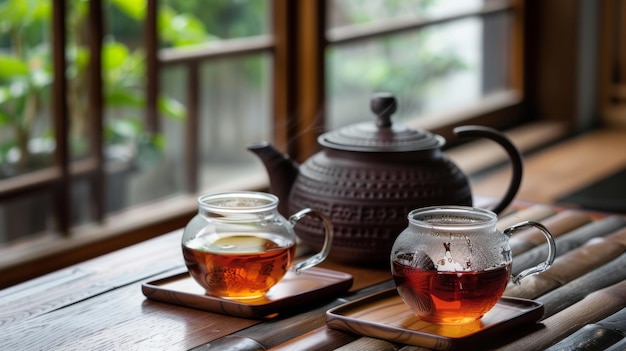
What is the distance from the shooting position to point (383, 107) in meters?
1.50

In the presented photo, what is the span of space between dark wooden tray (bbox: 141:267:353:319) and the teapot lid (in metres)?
0.20

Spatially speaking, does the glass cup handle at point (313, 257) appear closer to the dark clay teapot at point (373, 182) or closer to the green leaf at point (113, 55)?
the dark clay teapot at point (373, 182)

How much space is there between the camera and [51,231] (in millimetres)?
2680

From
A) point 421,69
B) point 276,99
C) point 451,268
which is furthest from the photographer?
point 421,69

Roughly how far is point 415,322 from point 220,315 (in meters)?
0.24

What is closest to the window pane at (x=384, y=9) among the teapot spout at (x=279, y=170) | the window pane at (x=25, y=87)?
the window pane at (x=25, y=87)

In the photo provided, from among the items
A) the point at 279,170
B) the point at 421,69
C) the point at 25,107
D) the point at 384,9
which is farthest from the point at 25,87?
the point at 421,69

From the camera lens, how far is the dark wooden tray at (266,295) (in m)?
1.26

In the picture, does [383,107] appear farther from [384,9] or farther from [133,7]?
[384,9]

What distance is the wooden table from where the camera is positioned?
1.17 metres

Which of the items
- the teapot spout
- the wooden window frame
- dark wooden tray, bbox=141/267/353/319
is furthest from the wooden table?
the wooden window frame

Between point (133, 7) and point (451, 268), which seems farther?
point (133, 7)

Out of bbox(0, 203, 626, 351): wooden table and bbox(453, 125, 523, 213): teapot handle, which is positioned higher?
bbox(453, 125, 523, 213): teapot handle

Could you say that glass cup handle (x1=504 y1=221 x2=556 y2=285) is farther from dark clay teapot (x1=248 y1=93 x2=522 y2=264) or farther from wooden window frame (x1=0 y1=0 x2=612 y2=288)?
wooden window frame (x1=0 y1=0 x2=612 y2=288)
